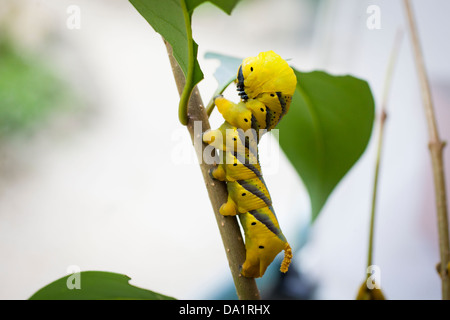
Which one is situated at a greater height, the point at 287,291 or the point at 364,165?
the point at 364,165

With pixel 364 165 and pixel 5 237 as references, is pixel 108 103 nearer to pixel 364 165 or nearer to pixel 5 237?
pixel 5 237

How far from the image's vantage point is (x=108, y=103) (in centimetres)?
84

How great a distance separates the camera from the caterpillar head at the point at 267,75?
0.37 metres

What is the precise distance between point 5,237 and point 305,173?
0.59m

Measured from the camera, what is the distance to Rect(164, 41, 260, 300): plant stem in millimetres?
324

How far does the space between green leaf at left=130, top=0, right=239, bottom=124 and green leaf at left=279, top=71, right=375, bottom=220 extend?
174 millimetres

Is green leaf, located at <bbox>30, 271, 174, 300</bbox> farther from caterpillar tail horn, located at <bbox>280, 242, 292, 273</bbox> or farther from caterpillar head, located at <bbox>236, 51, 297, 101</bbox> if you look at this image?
caterpillar head, located at <bbox>236, 51, 297, 101</bbox>

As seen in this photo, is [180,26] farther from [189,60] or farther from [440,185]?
[440,185]

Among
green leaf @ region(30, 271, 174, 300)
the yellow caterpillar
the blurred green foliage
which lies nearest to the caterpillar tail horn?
the yellow caterpillar

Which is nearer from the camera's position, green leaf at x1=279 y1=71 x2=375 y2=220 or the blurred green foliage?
green leaf at x1=279 y1=71 x2=375 y2=220

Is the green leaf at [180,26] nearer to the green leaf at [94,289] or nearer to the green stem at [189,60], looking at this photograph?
the green stem at [189,60]

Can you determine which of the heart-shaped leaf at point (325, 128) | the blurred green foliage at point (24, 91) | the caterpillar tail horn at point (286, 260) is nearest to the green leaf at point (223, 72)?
the heart-shaped leaf at point (325, 128)
